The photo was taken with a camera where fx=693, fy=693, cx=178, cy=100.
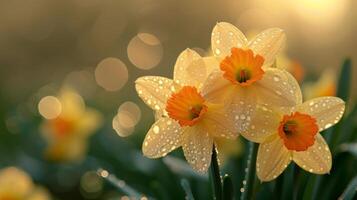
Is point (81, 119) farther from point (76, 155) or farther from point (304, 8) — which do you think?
point (304, 8)

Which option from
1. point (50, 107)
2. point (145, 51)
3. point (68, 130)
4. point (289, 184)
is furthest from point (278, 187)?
point (145, 51)

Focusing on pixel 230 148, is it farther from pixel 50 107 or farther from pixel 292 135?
pixel 50 107

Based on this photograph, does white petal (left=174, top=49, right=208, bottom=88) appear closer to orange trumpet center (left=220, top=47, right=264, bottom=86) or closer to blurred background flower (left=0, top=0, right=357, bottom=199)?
orange trumpet center (left=220, top=47, right=264, bottom=86)

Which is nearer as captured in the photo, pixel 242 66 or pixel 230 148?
pixel 242 66

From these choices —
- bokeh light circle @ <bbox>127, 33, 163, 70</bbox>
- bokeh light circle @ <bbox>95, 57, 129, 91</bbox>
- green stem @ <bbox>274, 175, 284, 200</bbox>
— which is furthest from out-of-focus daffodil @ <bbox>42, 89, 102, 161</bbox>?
bokeh light circle @ <bbox>127, 33, 163, 70</bbox>

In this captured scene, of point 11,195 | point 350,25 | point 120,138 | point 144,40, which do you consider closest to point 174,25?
point 144,40
